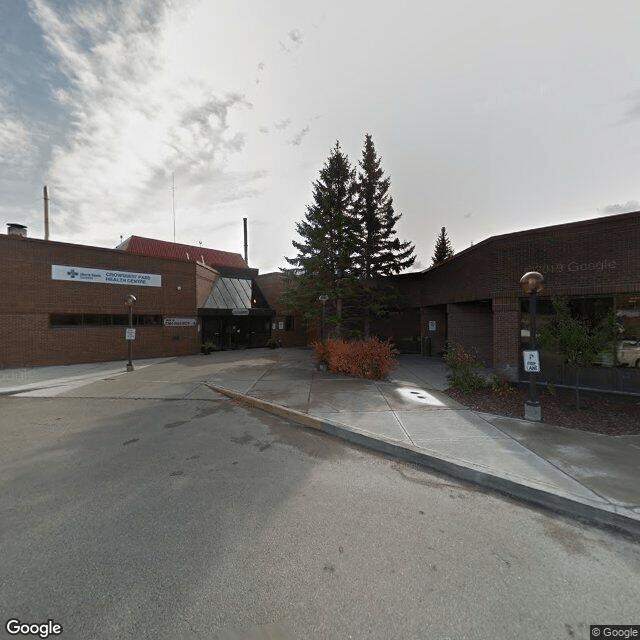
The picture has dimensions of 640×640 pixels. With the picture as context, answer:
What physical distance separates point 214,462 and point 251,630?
2922 mm

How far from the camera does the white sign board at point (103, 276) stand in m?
15.1

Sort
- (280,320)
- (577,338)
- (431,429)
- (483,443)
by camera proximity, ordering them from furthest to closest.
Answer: (280,320)
(577,338)
(431,429)
(483,443)

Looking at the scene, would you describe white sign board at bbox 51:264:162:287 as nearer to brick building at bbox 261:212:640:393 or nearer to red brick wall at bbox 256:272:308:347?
red brick wall at bbox 256:272:308:347

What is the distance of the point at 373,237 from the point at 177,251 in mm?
24943

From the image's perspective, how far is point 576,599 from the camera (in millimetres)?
2412

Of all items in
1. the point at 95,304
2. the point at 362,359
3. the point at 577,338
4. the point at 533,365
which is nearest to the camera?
the point at 533,365

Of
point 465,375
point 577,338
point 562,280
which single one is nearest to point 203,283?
point 465,375

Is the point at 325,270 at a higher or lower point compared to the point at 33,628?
higher

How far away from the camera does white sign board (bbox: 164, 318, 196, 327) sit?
18606 millimetres

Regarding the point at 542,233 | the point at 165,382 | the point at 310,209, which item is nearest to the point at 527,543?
the point at 542,233

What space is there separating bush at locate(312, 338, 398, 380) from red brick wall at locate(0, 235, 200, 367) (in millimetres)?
11680

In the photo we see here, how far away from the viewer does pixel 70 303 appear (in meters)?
15.3

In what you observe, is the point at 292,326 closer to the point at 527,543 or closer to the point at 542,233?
the point at 542,233

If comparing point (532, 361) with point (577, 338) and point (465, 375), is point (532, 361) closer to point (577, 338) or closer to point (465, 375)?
point (577, 338)
